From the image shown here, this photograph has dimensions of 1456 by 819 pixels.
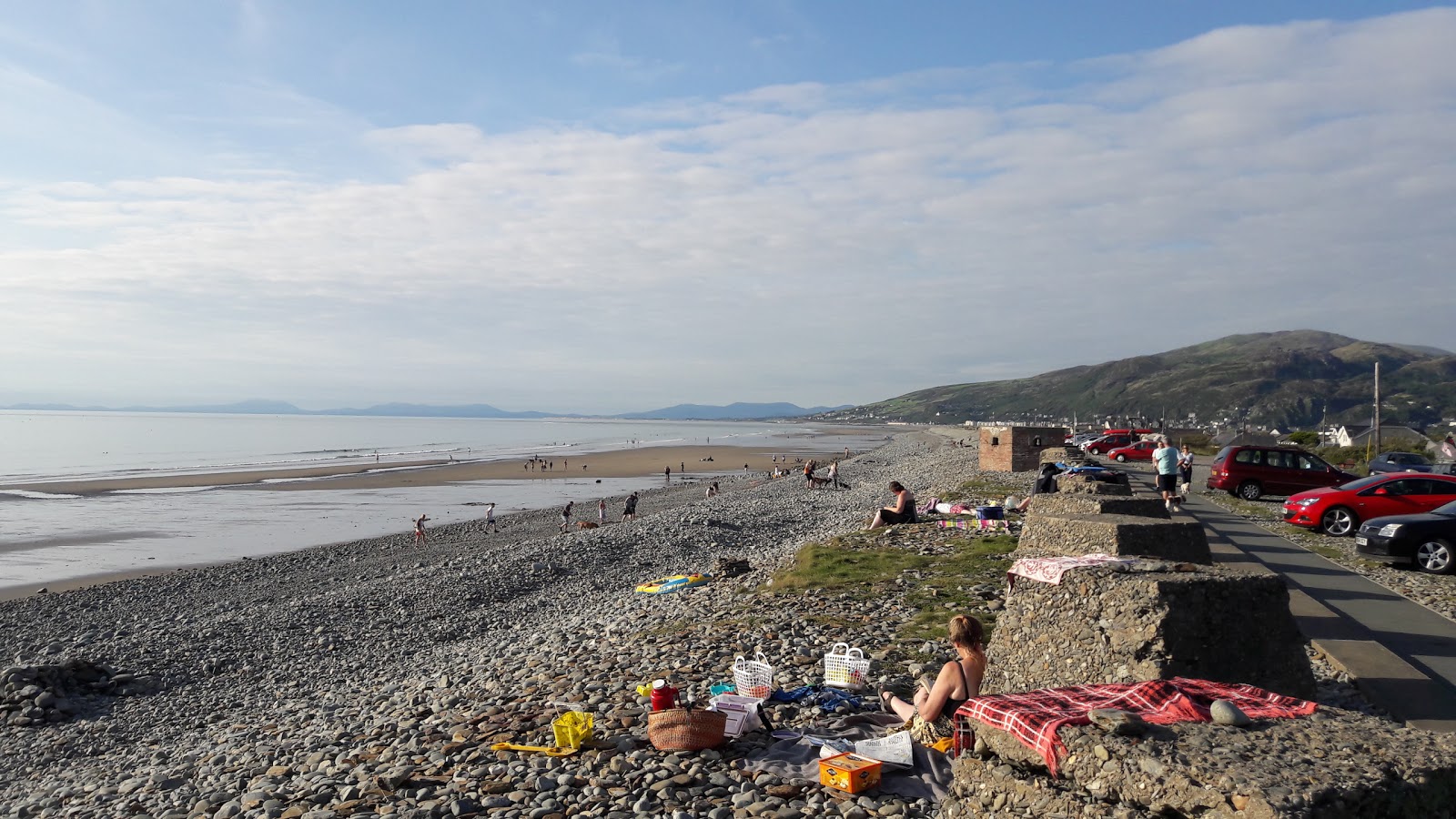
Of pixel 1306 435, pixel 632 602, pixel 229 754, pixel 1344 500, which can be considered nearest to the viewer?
pixel 229 754

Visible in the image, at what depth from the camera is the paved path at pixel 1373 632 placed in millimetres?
7298

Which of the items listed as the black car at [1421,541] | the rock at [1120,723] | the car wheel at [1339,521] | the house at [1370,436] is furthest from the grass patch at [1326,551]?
the house at [1370,436]

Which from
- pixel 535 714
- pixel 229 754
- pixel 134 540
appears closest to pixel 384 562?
pixel 134 540

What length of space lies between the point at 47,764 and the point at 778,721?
33.0 feet

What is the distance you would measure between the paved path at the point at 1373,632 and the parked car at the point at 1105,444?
3638cm

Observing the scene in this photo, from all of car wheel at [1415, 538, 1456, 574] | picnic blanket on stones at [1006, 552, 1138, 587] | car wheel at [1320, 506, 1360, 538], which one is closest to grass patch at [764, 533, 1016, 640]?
picnic blanket on stones at [1006, 552, 1138, 587]

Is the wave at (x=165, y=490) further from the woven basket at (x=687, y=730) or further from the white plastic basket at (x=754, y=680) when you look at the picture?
the woven basket at (x=687, y=730)

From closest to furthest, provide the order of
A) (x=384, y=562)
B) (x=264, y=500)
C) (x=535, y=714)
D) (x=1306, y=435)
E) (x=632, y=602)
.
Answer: (x=535, y=714)
(x=632, y=602)
(x=384, y=562)
(x=264, y=500)
(x=1306, y=435)

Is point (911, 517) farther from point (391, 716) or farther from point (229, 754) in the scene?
point (229, 754)

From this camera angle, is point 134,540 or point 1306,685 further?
point 134,540

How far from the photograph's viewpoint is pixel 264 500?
46344 millimetres

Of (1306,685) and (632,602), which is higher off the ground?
(1306,685)

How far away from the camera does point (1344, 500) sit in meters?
18.4

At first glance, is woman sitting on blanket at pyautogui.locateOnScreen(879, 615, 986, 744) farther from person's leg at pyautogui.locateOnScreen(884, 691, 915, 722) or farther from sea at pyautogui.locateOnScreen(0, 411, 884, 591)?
sea at pyautogui.locateOnScreen(0, 411, 884, 591)
